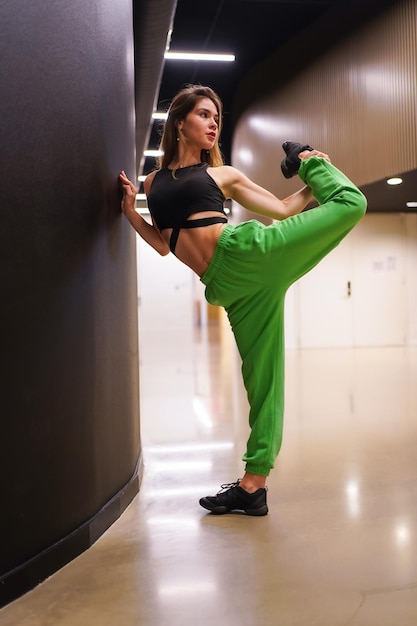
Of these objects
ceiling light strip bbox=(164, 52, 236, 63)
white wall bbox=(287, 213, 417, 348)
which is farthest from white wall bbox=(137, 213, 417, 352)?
ceiling light strip bbox=(164, 52, 236, 63)

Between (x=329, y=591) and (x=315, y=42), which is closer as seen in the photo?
(x=329, y=591)

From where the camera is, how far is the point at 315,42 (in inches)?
312

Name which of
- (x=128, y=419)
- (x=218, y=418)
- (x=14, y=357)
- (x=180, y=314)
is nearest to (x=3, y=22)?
(x=14, y=357)

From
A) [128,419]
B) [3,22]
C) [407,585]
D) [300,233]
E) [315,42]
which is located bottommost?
[407,585]

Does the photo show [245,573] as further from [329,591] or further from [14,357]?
[14,357]

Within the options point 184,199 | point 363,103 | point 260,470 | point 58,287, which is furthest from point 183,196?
point 363,103

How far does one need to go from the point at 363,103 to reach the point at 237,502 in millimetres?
6351

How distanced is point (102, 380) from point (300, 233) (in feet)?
2.62

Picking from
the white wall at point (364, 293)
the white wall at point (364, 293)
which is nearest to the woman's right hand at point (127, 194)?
the white wall at point (364, 293)

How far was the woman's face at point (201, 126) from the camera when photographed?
2080mm

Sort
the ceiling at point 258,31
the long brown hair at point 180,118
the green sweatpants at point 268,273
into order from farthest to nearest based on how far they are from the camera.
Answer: the ceiling at point 258,31
the long brown hair at point 180,118
the green sweatpants at point 268,273

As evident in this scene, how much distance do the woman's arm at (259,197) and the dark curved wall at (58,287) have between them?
421 mm

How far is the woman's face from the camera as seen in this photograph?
6.82 feet

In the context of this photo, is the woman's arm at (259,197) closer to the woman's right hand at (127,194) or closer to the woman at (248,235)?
the woman at (248,235)
